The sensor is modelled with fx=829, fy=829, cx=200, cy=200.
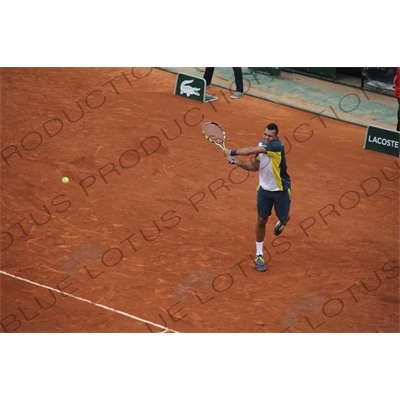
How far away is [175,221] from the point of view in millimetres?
14047

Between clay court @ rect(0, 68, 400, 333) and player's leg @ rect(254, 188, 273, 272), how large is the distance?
177 mm

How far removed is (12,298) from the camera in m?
11.8

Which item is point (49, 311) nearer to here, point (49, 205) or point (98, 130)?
point (49, 205)

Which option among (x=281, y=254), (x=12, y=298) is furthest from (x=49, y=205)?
(x=281, y=254)

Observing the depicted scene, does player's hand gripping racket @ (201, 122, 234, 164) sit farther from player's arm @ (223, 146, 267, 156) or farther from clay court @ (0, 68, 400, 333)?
clay court @ (0, 68, 400, 333)

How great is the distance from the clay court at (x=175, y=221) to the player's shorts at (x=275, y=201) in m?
0.92

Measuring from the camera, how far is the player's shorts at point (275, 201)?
482 inches

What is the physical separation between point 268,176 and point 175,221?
2.50m

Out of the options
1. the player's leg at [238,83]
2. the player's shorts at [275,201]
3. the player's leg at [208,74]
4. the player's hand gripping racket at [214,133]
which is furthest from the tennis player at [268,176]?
the player's leg at [208,74]

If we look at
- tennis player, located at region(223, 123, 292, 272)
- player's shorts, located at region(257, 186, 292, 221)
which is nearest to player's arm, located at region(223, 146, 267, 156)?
tennis player, located at region(223, 123, 292, 272)

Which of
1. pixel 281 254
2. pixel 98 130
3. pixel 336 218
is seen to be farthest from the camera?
pixel 98 130

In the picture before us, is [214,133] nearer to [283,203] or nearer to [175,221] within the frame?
[283,203]

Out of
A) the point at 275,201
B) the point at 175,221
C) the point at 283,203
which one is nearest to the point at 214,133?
the point at 275,201

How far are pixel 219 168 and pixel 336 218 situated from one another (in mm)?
2816
